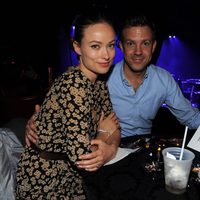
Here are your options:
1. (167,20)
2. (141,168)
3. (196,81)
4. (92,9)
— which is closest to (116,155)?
(141,168)

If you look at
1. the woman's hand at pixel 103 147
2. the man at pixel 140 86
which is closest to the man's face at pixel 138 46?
the man at pixel 140 86

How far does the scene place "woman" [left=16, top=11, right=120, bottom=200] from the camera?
1.24 meters

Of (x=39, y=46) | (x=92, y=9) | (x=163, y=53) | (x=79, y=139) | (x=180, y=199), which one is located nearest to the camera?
(x=180, y=199)

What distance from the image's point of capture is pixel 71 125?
1.23 meters

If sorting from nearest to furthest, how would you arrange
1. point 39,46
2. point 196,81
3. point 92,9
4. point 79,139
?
point 79,139
point 92,9
point 196,81
point 39,46

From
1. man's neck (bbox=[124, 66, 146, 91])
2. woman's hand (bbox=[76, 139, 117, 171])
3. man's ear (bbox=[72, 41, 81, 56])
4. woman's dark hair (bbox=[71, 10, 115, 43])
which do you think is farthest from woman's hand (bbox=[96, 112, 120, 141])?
man's neck (bbox=[124, 66, 146, 91])

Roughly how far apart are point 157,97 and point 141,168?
1.08 m

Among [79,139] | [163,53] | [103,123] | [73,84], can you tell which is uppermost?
[73,84]

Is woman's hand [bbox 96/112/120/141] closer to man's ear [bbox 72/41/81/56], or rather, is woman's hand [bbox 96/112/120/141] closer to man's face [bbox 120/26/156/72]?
man's ear [bbox 72/41/81/56]

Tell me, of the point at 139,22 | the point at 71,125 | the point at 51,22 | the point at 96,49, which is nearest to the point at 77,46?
the point at 96,49

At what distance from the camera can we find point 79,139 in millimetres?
1211

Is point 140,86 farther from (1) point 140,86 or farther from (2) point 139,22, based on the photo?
(2) point 139,22

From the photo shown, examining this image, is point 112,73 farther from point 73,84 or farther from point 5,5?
point 5,5

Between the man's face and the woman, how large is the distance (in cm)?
75
